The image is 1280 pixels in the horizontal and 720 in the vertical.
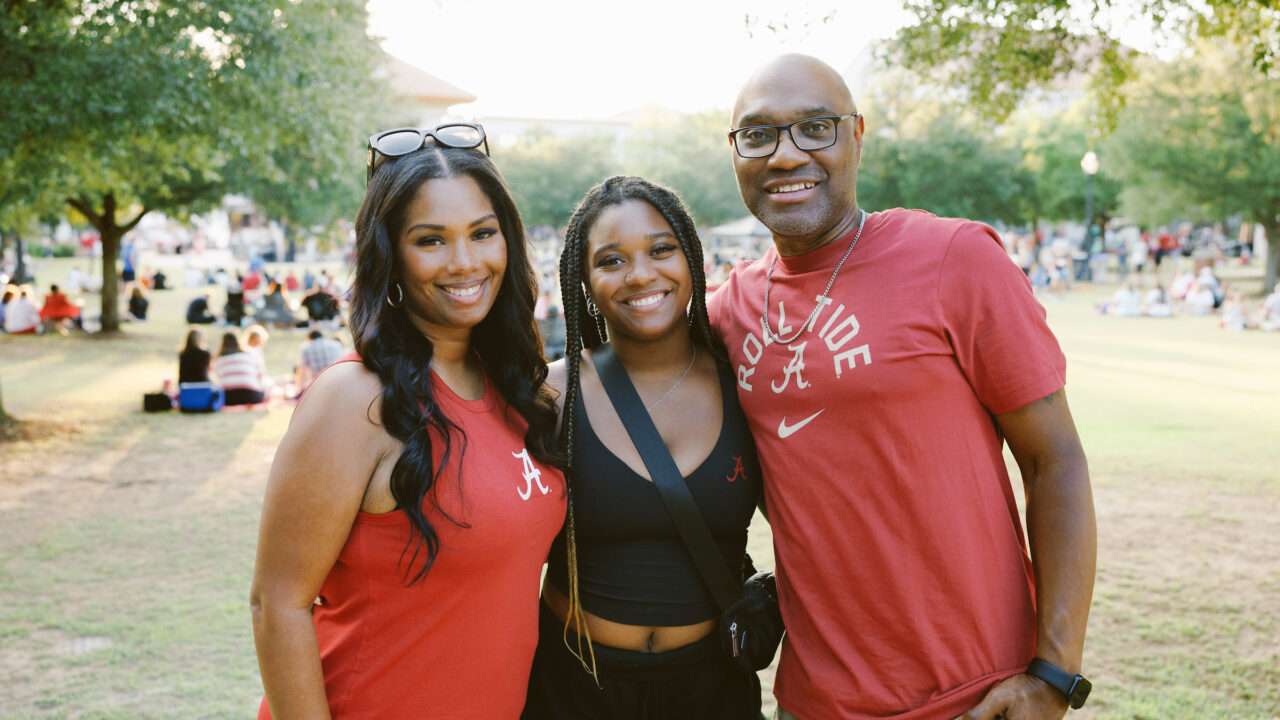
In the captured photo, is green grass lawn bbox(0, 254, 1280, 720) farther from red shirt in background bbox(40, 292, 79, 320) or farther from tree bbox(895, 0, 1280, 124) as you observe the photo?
red shirt in background bbox(40, 292, 79, 320)

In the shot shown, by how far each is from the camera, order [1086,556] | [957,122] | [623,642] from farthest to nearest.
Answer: [957,122], [623,642], [1086,556]

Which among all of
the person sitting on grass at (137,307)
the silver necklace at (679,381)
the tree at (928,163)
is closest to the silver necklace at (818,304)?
the silver necklace at (679,381)

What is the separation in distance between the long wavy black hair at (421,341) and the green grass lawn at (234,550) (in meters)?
3.08

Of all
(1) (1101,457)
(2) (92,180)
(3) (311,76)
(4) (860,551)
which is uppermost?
(3) (311,76)

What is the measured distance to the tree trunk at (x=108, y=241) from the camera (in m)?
20.2

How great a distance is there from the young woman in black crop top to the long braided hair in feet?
0.03

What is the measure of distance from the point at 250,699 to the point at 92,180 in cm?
1216

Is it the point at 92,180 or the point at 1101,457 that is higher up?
the point at 92,180

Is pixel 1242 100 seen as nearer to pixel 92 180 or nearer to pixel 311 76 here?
pixel 311 76

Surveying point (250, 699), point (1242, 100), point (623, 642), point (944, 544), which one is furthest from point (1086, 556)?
point (1242, 100)

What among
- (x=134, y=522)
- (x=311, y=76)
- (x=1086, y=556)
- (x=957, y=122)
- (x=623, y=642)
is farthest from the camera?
(x=957, y=122)

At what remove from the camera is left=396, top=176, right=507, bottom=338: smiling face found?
235 centimetres

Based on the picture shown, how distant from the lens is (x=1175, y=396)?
40.8 feet

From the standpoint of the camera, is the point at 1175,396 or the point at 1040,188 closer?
the point at 1175,396
